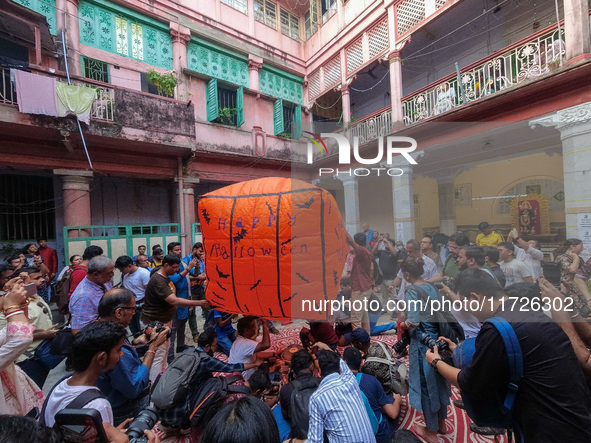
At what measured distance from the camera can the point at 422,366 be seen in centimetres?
211

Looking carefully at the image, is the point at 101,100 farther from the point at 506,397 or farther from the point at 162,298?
the point at 506,397

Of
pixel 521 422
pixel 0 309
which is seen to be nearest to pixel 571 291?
pixel 521 422

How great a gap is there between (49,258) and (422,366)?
693 cm

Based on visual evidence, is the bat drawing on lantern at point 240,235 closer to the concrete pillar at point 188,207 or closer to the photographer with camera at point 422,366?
the photographer with camera at point 422,366

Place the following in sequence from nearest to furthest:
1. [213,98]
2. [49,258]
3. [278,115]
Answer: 1. [49,258]
2. [213,98]
3. [278,115]

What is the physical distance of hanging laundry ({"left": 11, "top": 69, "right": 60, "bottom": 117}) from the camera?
4.76 metres

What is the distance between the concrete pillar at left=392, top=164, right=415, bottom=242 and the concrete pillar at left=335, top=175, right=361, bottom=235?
24 centimetres

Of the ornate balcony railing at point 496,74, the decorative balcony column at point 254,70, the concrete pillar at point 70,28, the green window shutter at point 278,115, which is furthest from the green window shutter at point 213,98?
the ornate balcony railing at point 496,74

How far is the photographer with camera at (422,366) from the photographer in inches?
77.8

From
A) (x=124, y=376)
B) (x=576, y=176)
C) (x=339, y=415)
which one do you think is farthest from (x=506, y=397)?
(x=124, y=376)

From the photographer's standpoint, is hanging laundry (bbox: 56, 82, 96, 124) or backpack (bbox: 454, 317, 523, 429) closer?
backpack (bbox: 454, 317, 523, 429)

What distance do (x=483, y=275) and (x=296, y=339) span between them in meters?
3.22

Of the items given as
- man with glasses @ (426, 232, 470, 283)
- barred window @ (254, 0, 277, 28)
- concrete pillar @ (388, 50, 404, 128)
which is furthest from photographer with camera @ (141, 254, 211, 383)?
barred window @ (254, 0, 277, 28)

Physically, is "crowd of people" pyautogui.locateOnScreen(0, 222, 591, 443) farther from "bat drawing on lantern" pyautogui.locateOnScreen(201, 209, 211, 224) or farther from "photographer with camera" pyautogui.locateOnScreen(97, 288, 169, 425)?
"bat drawing on lantern" pyautogui.locateOnScreen(201, 209, 211, 224)
